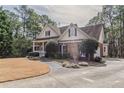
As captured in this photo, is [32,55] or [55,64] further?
[55,64]

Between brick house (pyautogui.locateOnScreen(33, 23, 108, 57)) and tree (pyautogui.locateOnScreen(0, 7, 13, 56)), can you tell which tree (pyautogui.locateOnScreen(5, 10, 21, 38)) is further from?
brick house (pyautogui.locateOnScreen(33, 23, 108, 57))

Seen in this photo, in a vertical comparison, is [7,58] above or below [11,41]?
below

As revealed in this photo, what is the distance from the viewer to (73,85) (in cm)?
532

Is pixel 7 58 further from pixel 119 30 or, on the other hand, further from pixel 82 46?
pixel 119 30

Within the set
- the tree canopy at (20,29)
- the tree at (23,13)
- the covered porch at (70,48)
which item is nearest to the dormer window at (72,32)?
the covered porch at (70,48)

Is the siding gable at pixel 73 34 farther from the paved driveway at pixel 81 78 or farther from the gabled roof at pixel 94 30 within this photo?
the paved driveway at pixel 81 78

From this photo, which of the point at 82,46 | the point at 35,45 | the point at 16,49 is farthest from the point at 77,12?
the point at 16,49

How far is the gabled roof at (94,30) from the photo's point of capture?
6.54 m

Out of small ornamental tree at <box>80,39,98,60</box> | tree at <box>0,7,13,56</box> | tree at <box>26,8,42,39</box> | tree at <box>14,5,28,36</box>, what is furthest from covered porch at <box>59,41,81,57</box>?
tree at <box>0,7,13,56</box>

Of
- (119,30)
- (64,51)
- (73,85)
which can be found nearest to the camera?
(73,85)

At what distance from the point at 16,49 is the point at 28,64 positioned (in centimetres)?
58

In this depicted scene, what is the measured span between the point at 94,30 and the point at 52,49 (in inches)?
63.9

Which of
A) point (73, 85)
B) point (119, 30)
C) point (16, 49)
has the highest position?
point (119, 30)

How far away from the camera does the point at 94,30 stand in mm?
6711
